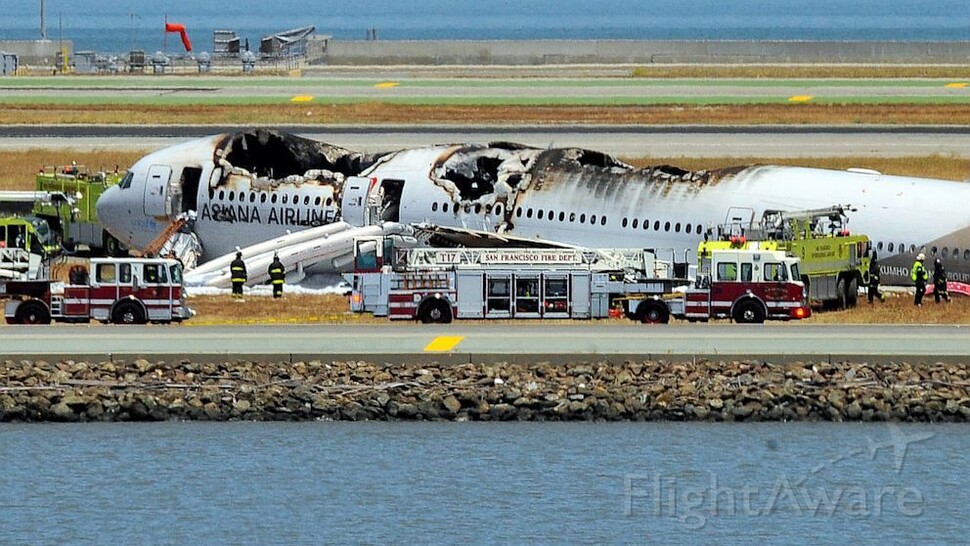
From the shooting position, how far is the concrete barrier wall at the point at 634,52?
166 m

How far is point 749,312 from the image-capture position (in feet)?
185

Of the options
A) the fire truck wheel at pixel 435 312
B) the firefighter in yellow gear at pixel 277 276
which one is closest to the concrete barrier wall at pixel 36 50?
the firefighter in yellow gear at pixel 277 276

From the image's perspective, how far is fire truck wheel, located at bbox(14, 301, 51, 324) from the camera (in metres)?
56.3

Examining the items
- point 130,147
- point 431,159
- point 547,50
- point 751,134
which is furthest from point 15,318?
point 547,50

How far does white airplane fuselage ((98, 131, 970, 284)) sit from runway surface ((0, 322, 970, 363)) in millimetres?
9064

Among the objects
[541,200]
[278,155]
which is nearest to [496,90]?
[278,155]

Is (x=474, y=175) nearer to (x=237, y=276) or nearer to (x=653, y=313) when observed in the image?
(x=237, y=276)

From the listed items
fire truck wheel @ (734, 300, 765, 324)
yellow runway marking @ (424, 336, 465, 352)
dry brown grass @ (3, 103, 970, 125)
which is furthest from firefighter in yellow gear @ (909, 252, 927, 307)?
dry brown grass @ (3, 103, 970, 125)

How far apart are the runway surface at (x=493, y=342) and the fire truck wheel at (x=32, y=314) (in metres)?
0.93

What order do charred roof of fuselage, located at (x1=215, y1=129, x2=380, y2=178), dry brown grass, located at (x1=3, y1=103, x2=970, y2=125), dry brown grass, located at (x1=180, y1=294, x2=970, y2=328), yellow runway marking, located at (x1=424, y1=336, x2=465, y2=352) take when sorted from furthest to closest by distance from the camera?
dry brown grass, located at (x1=3, y1=103, x2=970, y2=125) < charred roof of fuselage, located at (x1=215, y1=129, x2=380, y2=178) < dry brown grass, located at (x1=180, y1=294, x2=970, y2=328) < yellow runway marking, located at (x1=424, y1=336, x2=465, y2=352)

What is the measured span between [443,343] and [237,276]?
49.3 ft

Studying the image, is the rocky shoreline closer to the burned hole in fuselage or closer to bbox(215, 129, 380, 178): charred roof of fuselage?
the burned hole in fuselage

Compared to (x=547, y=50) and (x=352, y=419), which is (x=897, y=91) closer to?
(x=547, y=50)

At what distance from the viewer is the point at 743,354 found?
4875cm
